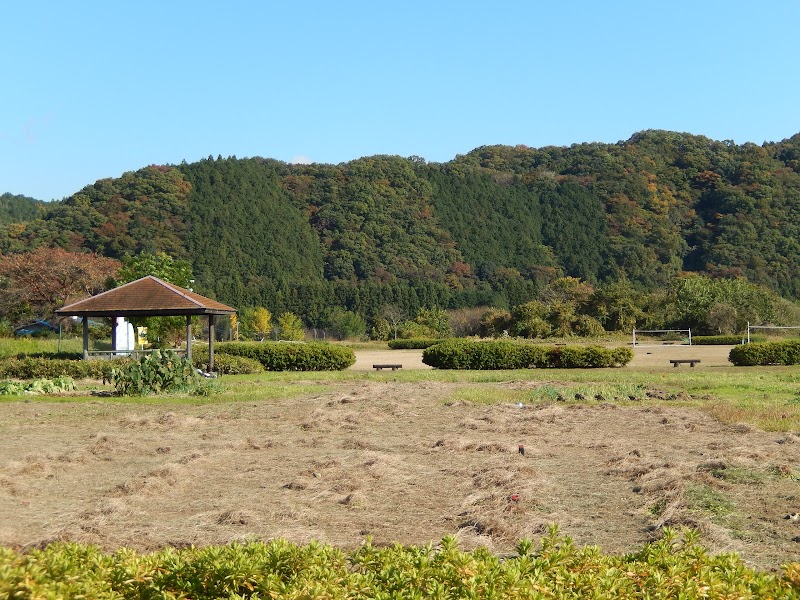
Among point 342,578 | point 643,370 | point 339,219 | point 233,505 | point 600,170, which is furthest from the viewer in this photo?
point 600,170

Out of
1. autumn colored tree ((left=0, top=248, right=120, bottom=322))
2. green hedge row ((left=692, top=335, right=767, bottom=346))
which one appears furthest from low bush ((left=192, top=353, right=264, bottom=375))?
green hedge row ((left=692, top=335, right=767, bottom=346))

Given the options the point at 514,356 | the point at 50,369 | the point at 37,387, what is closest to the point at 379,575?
the point at 37,387

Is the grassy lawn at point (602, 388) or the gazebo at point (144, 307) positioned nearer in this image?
the grassy lawn at point (602, 388)

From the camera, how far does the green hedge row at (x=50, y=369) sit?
2331cm

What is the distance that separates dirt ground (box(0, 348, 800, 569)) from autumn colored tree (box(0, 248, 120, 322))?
110 feet

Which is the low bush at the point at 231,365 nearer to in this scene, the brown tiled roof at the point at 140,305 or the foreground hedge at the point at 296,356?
the foreground hedge at the point at 296,356

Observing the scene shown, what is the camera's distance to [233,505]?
779cm

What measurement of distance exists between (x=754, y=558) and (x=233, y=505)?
4312 millimetres

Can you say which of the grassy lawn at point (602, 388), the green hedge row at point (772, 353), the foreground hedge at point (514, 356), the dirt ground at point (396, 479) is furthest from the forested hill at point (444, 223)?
the dirt ground at point (396, 479)

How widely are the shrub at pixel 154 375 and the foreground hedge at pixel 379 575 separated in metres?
14.8

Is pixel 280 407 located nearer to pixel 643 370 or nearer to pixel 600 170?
pixel 643 370

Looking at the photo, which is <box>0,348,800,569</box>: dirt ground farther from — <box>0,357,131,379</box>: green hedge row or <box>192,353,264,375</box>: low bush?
<box>192,353,264,375</box>: low bush

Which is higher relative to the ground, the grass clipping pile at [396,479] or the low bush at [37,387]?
the low bush at [37,387]

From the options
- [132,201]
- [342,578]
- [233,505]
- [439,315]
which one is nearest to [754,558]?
[342,578]
